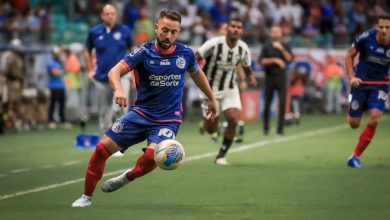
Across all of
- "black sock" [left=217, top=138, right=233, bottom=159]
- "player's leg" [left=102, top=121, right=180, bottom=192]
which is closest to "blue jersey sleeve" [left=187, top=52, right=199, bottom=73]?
"player's leg" [left=102, top=121, right=180, bottom=192]

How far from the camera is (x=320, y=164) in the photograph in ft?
50.0

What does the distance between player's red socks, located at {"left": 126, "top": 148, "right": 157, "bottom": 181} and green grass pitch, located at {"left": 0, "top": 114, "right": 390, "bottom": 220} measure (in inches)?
13.0

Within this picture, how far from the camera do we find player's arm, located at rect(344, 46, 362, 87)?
47.0 feet

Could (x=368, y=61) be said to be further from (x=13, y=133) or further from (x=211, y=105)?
(x=13, y=133)

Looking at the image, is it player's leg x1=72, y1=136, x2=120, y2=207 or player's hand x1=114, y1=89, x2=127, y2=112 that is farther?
player's leg x1=72, y1=136, x2=120, y2=207

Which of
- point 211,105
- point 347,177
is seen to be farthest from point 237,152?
point 211,105

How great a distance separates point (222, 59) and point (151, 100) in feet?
17.6

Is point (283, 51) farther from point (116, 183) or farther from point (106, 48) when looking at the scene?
point (116, 183)

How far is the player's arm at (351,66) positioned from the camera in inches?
563

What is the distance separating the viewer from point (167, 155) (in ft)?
33.0

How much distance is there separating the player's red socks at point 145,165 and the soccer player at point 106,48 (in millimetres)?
6387

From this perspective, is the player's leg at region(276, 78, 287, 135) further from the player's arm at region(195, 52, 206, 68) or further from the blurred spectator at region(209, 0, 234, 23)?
the blurred spectator at region(209, 0, 234, 23)

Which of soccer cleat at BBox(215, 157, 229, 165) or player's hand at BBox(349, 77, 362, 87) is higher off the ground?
player's hand at BBox(349, 77, 362, 87)

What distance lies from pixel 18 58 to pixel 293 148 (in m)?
8.22
